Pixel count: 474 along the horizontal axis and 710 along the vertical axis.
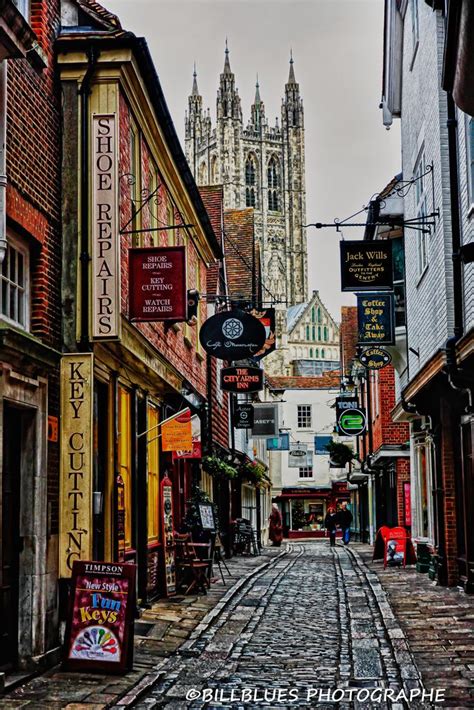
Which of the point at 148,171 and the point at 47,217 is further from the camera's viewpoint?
the point at 148,171

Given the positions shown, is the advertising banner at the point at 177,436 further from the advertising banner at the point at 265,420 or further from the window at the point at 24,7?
the advertising banner at the point at 265,420

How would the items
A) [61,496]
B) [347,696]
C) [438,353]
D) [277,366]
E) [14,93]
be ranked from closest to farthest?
[347,696] → [14,93] → [61,496] → [438,353] → [277,366]

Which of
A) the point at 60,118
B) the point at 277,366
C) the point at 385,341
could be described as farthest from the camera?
the point at 277,366

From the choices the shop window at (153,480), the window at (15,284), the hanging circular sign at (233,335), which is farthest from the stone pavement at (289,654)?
the hanging circular sign at (233,335)

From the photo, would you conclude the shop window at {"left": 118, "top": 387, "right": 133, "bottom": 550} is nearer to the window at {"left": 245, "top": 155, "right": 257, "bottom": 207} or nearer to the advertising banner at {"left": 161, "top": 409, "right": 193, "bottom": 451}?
the advertising banner at {"left": 161, "top": 409, "right": 193, "bottom": 451}

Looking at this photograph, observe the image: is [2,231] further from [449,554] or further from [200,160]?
[200,160]

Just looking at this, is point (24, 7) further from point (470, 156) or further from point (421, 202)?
point (421, 202)

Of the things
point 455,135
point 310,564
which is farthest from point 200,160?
point 455,135

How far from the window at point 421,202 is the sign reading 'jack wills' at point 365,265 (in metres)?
0.99

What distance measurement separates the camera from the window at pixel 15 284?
1032 centimetres

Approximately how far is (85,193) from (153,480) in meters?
5.90

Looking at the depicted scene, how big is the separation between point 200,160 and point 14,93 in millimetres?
141704

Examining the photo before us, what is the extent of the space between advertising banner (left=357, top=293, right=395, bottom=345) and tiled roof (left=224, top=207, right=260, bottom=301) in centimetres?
1003

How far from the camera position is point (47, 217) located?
1139 centimetres
